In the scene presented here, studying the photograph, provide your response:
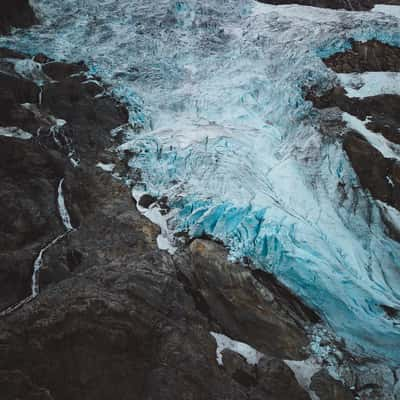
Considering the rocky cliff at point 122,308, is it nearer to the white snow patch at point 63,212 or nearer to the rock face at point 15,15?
the white snow patch at point 63,212

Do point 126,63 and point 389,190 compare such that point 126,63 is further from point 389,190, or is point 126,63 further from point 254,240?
point 389,190

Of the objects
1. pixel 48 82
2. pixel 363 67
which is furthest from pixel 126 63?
pixel 363 67

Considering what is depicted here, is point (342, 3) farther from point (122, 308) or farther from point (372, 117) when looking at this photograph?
point (122, 308)

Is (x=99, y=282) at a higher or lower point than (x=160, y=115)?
lower

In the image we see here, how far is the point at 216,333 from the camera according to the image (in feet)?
20.2

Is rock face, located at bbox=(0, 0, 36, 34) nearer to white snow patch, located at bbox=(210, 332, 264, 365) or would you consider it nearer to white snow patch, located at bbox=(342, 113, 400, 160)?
white snow patch, located at bbox=(342, 113, 400, 160)

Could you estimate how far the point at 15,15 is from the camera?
14312mm

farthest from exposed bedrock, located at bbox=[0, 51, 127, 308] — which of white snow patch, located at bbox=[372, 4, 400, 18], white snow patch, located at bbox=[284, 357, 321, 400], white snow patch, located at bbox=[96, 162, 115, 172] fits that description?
white snow patch, located at bbox=[372, 4, 400, 18]

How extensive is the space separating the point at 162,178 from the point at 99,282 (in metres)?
3.89

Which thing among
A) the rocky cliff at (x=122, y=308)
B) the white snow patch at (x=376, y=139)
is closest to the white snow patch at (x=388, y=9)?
the white snow patch at (x=376, y=139)

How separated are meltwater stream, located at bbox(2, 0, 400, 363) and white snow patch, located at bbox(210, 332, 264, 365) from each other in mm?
1559

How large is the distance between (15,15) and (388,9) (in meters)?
16.5

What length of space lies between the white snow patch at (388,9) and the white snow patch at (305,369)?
15.1 metres

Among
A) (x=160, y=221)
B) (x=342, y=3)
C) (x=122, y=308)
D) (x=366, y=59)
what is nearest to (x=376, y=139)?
(x=366, y=59)
